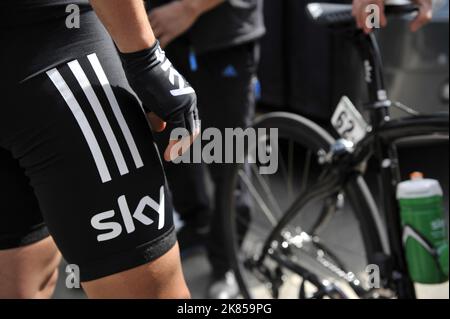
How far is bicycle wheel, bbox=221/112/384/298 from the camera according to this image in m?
2.29

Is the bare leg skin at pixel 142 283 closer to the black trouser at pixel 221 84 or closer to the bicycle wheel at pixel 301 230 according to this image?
the bicycle wheel at pixel 301 230

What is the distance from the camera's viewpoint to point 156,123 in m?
1.58

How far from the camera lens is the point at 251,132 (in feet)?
8.79

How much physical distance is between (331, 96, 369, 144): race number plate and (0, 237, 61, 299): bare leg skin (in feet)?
3.13

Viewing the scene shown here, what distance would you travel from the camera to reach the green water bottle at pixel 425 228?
2.06 m

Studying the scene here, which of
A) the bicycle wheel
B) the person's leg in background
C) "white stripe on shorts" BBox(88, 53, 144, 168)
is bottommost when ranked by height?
the bicycle wheel

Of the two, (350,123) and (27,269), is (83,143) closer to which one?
(27,269)

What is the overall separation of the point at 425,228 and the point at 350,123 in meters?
0.40

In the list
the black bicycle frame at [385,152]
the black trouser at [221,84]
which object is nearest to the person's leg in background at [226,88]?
the black trouser at [221,84]

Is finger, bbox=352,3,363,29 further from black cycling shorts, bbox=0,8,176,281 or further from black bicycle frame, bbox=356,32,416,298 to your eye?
black cycling shorts, bbox=0,8,176,281

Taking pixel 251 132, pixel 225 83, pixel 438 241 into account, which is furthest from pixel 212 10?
pixel 438 241

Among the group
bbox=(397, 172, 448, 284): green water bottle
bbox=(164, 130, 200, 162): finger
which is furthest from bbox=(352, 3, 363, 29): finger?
bbox=(164, 130, 200, 162): finger

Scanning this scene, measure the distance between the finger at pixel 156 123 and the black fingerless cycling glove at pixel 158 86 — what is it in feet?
0.25

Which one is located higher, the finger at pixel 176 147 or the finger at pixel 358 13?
the finger at pixel 358 13
